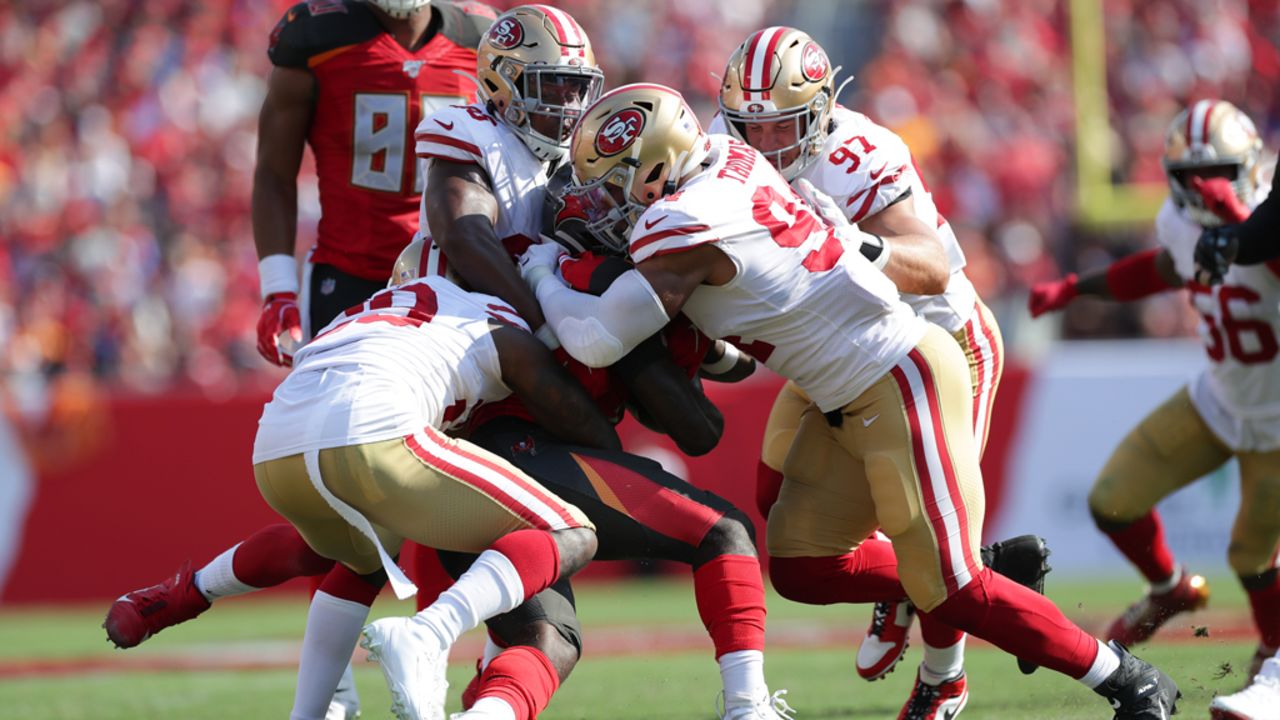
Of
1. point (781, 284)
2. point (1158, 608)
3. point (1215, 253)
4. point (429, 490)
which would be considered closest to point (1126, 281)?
point (1215, 253)

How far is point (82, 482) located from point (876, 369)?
24.8 feet

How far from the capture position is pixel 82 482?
10203 millimetres

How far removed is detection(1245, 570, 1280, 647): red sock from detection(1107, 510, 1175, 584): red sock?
1.06 feet

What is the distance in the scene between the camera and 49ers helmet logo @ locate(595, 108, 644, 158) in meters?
3.97

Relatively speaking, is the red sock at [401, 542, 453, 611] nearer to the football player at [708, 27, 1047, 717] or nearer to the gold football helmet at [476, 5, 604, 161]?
the football player at [708, 27, 1047, 717]

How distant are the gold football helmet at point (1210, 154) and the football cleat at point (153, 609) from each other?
418 centimetres

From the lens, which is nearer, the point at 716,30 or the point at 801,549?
the point at 801,549

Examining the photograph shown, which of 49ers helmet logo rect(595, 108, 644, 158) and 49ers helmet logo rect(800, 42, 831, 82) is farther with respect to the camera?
49ers helmet logo rect(800, 42, 831, 82)

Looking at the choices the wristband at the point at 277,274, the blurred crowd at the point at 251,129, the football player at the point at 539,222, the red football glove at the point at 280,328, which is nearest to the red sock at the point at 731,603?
the football player at the point at 539,222

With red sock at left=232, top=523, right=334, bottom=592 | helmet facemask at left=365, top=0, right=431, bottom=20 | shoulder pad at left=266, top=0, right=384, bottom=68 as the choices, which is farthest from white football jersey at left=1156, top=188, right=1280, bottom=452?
red sock at left=232, top=523, right=334, bottom=592

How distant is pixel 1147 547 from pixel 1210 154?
64.1 inches

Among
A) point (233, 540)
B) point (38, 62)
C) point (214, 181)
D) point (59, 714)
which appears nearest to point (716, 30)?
point (214, 181)

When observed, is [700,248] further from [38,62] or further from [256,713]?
[38,62]

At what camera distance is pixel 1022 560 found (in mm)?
4426
